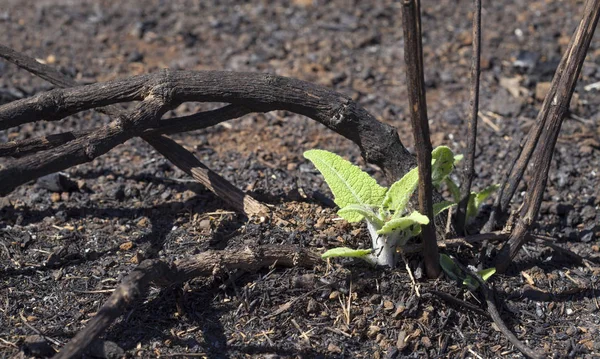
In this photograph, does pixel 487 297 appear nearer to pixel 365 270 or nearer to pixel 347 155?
pixel 365 270

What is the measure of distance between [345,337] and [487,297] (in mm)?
495

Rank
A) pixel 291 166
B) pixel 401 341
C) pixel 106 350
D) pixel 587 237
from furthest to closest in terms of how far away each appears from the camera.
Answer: pixel 291 166
pixel 587 237
pixel 401 341
pixel 106 350

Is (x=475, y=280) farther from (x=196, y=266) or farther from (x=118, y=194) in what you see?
(x=118, y=194)

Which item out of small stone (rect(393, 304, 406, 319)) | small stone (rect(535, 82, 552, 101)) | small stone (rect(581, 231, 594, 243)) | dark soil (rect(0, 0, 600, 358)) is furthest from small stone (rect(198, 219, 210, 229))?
small stone (rect(535, 82, 552, 101))

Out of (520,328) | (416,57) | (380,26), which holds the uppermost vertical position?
(416,57)

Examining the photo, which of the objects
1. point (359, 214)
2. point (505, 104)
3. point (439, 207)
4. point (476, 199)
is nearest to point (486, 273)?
point (439, 207)

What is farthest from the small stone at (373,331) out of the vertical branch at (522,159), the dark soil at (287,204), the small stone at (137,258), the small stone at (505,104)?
the small stone at (505,104)

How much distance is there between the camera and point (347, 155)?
11.6ft

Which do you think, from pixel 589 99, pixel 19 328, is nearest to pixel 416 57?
pixel 19 328

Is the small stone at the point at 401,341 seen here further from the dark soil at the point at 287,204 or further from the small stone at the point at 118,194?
the small stone at the point at 118,194

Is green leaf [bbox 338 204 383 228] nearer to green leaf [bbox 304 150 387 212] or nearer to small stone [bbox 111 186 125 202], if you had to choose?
green leaf [bbox 304 150 387 212]

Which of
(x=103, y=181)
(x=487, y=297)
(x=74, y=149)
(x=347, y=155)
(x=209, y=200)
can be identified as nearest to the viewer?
(x=74, y=149)

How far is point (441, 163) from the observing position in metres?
2.54

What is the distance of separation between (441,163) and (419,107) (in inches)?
23.4
